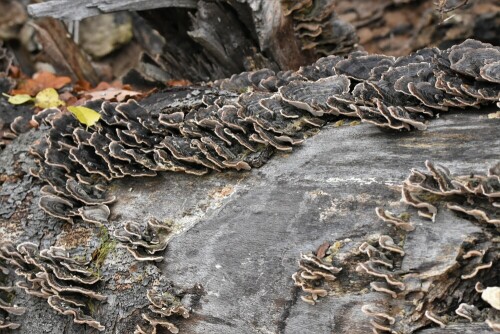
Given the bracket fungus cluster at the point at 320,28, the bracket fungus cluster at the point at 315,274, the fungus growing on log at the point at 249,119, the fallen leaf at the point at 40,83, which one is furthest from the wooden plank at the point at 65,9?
the bracket fungus cluster at the point at 315,274

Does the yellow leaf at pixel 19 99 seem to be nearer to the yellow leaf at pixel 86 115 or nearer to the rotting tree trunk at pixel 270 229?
the yellow leaf at pixel 86 115

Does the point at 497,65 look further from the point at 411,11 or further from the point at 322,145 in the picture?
the point at 411,11

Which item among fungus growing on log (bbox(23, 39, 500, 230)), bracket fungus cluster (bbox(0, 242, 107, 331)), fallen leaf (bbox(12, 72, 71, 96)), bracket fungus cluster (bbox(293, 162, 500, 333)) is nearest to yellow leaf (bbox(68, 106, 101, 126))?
fungus growing on log (bbox(23, 39, 500, 230))

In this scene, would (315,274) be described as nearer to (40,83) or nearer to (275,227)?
(275,227)

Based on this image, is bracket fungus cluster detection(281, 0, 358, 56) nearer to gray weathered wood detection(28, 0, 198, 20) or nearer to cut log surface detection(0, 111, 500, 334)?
gray weathered wood detection(28, 0, 198, 20)

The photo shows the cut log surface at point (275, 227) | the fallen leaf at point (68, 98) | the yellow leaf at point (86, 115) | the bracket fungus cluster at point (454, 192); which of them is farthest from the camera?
Result: the fallen leaf at point (68, 98)

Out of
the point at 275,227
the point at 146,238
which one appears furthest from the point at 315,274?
the point at 146,238
